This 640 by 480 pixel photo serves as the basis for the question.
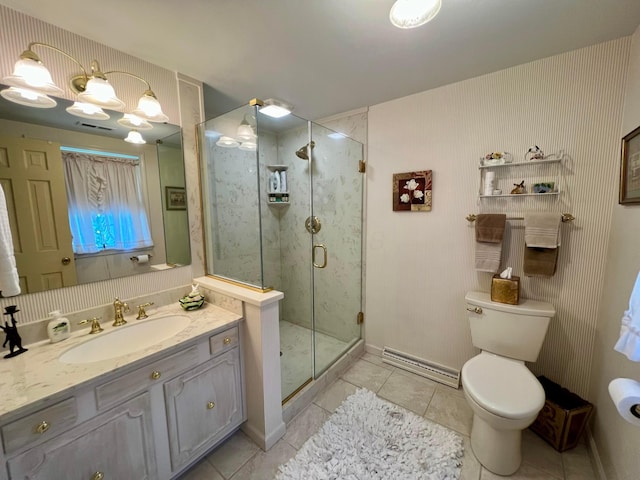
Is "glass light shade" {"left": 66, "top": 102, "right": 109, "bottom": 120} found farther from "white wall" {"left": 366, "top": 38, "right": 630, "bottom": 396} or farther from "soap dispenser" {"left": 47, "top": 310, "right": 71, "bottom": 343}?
"white wall" {"left": 366, "top": 38, "right": 630, "bottom": 396}

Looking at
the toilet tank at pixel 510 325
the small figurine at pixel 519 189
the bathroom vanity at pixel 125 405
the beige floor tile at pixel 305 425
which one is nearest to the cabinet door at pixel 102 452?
the bathroom vanity at pixel 125 405

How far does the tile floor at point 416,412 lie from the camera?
136 cm

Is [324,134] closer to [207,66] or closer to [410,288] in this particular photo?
[207,66]

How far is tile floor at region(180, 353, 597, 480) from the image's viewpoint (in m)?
1.36

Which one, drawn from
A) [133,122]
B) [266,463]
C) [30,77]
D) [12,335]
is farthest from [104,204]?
[266,463]

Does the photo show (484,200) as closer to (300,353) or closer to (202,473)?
(300,353)

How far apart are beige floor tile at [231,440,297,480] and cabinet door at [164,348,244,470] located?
21 centimetres

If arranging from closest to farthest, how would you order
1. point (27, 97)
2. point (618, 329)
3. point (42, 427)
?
point (42, 427) → point (27, 97) → point (618, 329)

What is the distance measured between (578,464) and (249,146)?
274 cm

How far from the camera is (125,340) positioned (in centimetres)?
140

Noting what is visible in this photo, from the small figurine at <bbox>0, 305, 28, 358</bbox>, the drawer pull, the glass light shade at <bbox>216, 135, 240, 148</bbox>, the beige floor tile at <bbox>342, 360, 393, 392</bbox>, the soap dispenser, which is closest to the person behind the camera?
the drawer pull

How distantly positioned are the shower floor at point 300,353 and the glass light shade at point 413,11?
216 centimetres

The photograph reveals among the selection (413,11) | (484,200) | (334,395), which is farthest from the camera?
(334,395)

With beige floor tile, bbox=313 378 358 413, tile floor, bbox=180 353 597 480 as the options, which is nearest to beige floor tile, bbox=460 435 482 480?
tile floor, bbox=180 353 597 480
